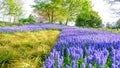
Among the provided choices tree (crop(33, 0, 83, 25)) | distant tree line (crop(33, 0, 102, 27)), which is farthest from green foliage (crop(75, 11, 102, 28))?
tree (crop(33, 0, 83, 25))

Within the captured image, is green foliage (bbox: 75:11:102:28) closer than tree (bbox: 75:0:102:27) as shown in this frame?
No

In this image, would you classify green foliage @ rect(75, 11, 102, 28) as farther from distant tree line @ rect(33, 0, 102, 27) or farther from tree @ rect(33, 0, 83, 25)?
tree @ rect(33, 0, 83, 25)

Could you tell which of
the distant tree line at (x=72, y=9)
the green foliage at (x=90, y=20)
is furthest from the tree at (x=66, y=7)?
the green foliage at (x=90, y=20)

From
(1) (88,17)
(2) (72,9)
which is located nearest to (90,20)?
(1) (88,17)

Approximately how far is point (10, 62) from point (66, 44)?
1872 mm

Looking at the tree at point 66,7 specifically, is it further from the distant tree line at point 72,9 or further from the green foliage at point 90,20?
the green foliage at point 90,20

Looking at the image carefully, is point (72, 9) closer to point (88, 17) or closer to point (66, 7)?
point (66, 7)

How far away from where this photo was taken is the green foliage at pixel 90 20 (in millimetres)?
59272

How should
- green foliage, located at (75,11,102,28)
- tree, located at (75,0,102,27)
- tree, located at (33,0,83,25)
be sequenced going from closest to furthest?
tree, located at (33,0,83,25) → tree, located at (75,0,102,27) → green foliage, located at (75,11,102,28)

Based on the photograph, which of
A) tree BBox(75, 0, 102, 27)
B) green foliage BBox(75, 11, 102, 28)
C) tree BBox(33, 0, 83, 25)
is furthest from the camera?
green foliage BBox(75, 11, 102, 28)

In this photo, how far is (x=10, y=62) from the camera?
6.97 m

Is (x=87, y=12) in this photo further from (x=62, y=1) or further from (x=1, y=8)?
(x=1, y=8)

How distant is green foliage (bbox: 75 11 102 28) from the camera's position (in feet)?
194

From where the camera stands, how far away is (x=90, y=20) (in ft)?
205
